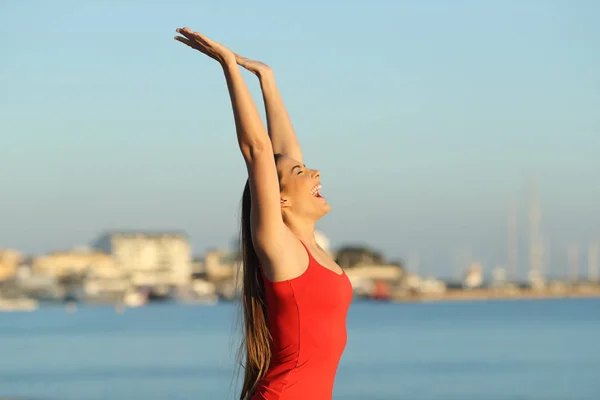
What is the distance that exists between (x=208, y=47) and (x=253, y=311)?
0.66m

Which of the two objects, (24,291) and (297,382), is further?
(24,291)

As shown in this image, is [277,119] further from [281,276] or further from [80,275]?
[80,275]

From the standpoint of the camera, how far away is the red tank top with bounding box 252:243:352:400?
9.89ft

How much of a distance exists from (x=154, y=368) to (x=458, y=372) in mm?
9861

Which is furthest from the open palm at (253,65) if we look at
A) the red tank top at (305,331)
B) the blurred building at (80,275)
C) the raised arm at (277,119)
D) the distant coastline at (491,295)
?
the blurred building at (80,275)

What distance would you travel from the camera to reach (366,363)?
4262 centimetres

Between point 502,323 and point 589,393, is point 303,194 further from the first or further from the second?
point 502,323

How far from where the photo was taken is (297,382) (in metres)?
3.03

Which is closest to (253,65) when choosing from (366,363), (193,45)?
(193,45)

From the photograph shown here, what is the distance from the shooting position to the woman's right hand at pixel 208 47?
118 inches

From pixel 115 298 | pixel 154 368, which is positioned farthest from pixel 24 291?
pixel 154 368

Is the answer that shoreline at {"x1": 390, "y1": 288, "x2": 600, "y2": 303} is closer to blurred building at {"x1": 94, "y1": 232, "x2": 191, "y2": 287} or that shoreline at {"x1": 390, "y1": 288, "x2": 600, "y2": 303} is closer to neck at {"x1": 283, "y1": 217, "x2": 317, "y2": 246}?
blurred building at {"x1": 94, "y1": 232, "x2": 191, "y2": 287}

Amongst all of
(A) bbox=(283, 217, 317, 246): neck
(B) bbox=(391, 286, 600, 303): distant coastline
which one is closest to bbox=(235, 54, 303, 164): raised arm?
(A) bbox=(283, 217, 317, 246): neck

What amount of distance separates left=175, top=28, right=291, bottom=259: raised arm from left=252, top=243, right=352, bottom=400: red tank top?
4.8 inches
